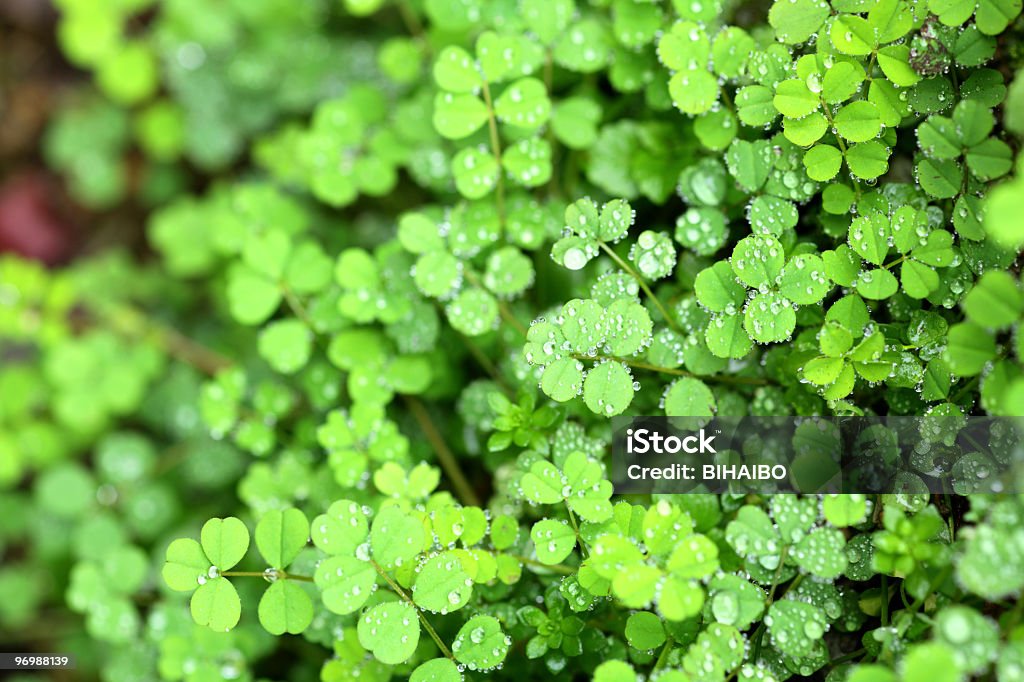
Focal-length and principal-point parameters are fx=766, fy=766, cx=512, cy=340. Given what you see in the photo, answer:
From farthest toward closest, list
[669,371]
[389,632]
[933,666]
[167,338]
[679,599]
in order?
1. [167,338]
2. [669,371]
3. [389,632]
4. [679,599]
5. [933,666]

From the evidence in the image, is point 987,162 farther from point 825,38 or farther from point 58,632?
point 58,632

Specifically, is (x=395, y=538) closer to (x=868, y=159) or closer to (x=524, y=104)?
(x=524, y=104)

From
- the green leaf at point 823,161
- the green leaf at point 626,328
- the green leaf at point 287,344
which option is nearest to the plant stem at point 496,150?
the green leaf at point 626,328

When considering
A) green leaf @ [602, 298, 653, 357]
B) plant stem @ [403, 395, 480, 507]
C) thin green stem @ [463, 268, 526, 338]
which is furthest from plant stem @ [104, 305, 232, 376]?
green leaf @ [602, 298, 653, 357]

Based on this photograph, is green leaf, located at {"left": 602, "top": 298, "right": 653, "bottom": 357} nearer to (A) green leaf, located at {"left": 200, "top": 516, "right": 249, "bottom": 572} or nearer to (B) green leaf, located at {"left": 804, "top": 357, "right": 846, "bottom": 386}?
(B) green leaf, located at {"left": 804, "top": 357, "right": 846, "bottom": 386}

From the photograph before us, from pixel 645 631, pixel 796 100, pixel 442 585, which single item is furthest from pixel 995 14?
pixel 442 585

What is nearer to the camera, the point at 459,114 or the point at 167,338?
the point at 459,114

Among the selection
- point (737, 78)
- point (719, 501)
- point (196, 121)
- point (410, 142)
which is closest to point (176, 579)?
point (719, 501)
